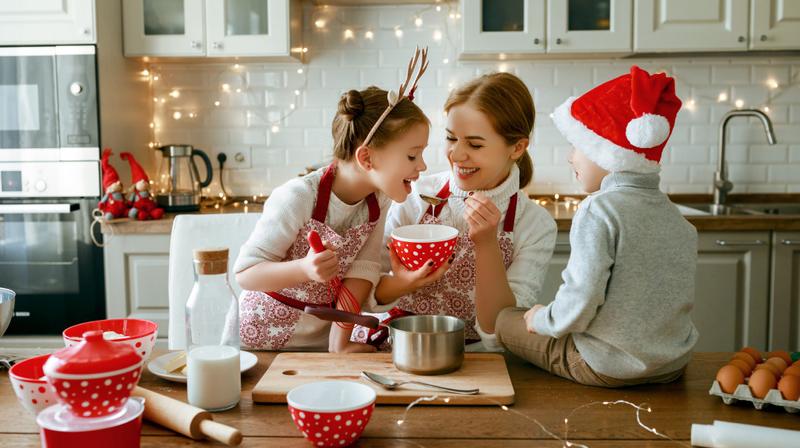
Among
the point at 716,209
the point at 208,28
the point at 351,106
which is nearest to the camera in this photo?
the point at 351,106

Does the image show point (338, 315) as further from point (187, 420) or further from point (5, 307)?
point (5, 307)

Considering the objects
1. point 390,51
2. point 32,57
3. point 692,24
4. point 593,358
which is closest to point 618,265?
point 593,358

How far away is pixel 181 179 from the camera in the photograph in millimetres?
3588

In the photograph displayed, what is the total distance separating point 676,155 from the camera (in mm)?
3613

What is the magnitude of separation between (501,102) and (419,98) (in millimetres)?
1861

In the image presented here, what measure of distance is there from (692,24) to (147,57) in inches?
98.3

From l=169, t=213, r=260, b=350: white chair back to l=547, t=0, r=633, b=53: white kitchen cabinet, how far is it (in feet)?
5.84

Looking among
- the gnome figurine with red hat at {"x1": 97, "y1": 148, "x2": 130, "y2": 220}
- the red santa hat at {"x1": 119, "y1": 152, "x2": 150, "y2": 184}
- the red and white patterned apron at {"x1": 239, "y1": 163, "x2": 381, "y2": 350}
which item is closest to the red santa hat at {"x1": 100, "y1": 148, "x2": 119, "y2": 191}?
the gnome figurine with red hat at {"x1": 97, "y1": 148, "x2": 130, "y2": 220}

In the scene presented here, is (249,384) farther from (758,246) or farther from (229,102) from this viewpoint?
(229,102)

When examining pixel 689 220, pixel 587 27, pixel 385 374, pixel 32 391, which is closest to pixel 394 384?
pixel 385 374

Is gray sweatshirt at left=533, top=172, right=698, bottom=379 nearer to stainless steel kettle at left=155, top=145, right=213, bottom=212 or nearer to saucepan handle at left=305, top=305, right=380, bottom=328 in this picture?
saucepan handle at left=305, top=305, right=380, bottom=328

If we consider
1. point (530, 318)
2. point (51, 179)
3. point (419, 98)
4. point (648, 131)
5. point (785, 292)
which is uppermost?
point (419, 98)

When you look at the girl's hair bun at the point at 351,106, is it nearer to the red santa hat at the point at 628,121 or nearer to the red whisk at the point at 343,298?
the red whisk at the point at 343,298

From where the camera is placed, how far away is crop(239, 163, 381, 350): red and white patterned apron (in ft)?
5.75
